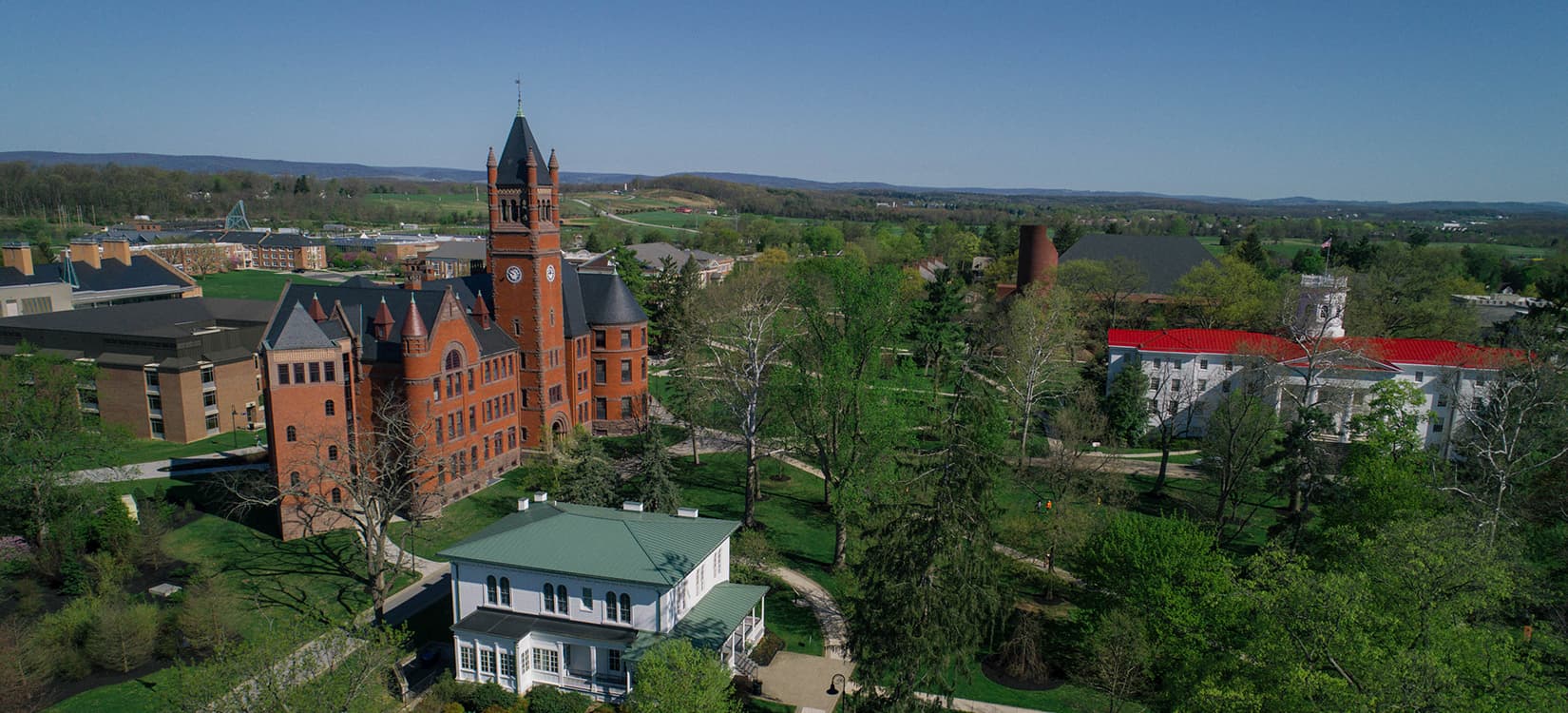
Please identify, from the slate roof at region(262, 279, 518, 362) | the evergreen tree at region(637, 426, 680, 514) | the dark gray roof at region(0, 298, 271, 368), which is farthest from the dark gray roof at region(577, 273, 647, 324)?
the dark gray roof at region(0, 298, 271, 368)

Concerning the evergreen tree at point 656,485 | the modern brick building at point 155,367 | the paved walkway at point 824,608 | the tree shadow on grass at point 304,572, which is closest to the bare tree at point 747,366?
the evergreen tree at point 656,485

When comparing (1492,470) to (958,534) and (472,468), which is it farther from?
(472,468)

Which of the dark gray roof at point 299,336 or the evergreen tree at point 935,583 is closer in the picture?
the evergreen tree at point 935,583

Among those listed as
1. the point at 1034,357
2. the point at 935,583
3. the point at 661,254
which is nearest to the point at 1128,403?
the point at 1034,357

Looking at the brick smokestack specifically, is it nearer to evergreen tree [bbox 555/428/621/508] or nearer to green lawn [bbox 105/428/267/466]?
evergreen tree [bbox 555/428/621/508]

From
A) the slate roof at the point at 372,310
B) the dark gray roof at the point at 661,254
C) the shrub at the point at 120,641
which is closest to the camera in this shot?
the shrub at the point at 120,641

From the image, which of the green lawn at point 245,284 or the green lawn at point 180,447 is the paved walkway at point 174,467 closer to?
the green lawn at point 180,447

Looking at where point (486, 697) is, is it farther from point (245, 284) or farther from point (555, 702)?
point (245, 284)
